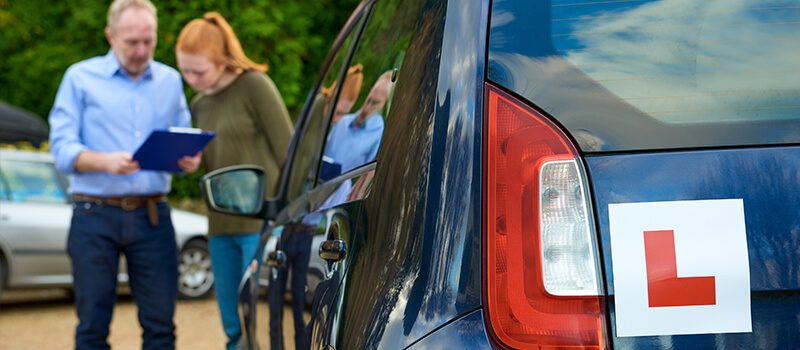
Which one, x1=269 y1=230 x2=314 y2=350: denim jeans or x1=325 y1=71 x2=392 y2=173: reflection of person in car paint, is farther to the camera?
x1=269 y1=230 x2=314 y2=350: denim jeans

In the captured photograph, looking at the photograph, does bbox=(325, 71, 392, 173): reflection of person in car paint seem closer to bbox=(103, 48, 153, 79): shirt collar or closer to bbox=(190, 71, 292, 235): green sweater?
bbox=(190, 71, 292, 235): green sweater

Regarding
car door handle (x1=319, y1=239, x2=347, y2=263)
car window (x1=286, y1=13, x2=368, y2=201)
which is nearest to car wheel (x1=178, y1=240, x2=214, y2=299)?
car window (x1=286, y1=13, x2=368, y2=201)

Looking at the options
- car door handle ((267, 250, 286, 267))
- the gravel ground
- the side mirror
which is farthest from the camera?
the gravel ground

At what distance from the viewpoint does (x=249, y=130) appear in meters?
4.40

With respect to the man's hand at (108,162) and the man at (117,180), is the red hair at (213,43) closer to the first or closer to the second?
the man at (117,180)

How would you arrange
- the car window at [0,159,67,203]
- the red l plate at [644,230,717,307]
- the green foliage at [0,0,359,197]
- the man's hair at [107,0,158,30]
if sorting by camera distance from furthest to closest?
the green foliage at [0,0,359,197], the car window at [0,159,67,203], the man's hair at [107,0,158,30], the red l plate at [644,230,717,307]

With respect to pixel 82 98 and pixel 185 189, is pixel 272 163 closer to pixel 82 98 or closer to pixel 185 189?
pixel 82 98

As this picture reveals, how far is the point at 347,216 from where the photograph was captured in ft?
5.98

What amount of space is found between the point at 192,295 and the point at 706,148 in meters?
8.97

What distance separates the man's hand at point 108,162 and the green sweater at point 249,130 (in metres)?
0.58

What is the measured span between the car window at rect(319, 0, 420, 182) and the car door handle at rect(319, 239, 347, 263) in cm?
18

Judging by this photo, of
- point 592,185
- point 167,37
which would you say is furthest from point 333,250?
point 167,37

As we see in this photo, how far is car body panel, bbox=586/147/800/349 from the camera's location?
138 centimetres

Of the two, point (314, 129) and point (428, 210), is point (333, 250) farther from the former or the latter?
point (314, 129)
